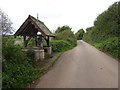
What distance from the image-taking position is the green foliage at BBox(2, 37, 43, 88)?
1149 centimetres

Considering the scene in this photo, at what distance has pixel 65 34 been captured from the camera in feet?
180

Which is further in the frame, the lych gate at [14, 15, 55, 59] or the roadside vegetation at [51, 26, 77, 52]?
the roadside vegetation at [51, 26, 77, 52]

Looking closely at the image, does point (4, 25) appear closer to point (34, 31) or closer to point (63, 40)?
point (34, 31)

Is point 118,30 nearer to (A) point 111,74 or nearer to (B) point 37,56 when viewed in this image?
(B) point 37,56

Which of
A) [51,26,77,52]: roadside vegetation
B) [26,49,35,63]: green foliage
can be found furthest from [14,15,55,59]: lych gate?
[51,26,77,52]: roadside vegetation

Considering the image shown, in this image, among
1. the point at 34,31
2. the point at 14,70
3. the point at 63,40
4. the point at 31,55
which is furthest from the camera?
the point at 63,40

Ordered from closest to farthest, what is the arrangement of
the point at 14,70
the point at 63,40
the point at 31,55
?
the point at 14,70, the point at 31,55, the point at 63,40

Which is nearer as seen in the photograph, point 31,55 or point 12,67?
point 12,67

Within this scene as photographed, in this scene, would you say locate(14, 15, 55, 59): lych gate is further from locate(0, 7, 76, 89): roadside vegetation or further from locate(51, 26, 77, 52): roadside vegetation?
locate(51, 26, 77, 52): roadside vegetation

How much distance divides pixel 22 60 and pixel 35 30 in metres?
7.95

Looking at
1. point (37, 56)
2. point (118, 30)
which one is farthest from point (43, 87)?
point (118, 30)

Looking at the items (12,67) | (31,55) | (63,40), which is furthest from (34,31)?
(63,40)

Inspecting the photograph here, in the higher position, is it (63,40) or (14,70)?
(63,40)

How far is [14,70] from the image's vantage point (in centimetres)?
1325
